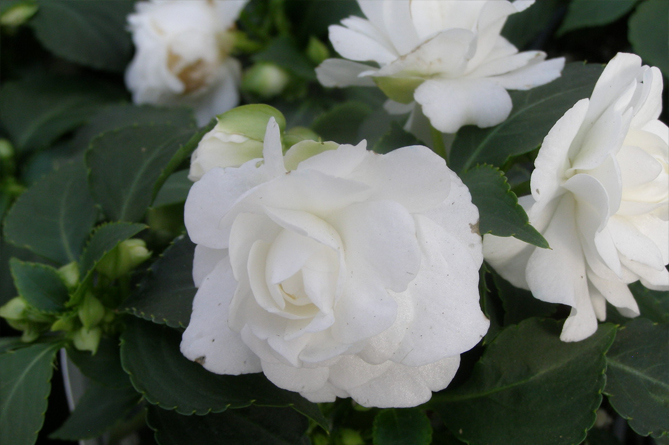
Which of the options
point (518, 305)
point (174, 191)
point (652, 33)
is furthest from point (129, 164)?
point (652, 33)

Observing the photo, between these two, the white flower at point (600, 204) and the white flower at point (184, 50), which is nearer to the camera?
the white flower at point (600, 204)

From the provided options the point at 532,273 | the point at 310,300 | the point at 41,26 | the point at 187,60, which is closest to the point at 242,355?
the point at 310,300

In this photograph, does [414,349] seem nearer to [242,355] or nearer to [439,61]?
[242,355]

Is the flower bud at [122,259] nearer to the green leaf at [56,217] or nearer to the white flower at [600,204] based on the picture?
the green leaf at [56,217]

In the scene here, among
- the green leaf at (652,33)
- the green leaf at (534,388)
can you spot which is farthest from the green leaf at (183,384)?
the green leaf at (652,33)

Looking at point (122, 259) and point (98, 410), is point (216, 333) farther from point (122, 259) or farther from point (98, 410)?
point (98, 410)

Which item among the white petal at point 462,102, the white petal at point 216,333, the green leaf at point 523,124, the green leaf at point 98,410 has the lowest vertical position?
the green leaf at point 98,410
